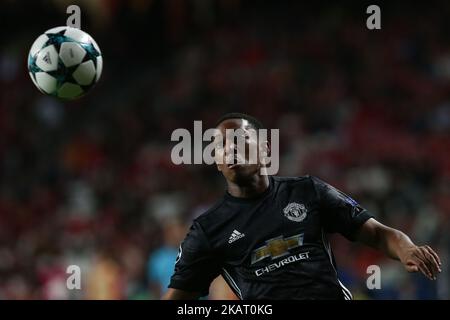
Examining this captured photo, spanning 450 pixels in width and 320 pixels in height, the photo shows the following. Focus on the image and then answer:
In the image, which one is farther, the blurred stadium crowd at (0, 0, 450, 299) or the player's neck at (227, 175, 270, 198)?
the blurred stadium crowd at (0, 0, 450, 299)

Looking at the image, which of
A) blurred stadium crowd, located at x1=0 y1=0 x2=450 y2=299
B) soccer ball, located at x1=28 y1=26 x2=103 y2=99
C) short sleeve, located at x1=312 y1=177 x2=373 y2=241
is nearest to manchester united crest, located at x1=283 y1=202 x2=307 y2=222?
short sleeve, located at x1=312 y1=177 x2=373 y2=241

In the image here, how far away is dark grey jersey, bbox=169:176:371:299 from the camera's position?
413cm

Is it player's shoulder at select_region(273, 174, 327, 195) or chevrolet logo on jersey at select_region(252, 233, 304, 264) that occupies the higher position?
player's shoulder at select_region(273, 174, 327, 195)

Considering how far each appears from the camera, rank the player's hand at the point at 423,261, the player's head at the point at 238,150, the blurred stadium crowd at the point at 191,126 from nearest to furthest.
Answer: the player's hand at the point at 423,261
the player's head at the point at 238,150
the blurred stadium crowd at the point at 191,126

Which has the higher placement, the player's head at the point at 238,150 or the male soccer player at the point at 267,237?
the player's head at the point at 238,150

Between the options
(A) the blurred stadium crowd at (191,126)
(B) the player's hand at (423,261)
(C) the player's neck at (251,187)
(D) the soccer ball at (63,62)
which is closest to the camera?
(B) the player's hand at (423,261)

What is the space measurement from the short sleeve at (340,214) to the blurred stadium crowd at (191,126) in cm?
418

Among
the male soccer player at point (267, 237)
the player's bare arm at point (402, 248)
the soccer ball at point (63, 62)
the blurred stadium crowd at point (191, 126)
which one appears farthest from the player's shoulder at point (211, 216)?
the blurred stadium crowd at point (191, 126)

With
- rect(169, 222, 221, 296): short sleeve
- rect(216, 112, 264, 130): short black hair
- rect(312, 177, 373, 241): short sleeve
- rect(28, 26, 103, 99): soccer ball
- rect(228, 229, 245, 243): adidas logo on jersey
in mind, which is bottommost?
rect(169, 222, 221, 296): short sleeve

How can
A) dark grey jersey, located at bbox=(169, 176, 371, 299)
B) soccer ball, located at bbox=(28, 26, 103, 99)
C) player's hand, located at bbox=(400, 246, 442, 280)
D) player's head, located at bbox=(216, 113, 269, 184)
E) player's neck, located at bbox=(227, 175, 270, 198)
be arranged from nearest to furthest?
player's hand, located at bbox=(400, 246, 442, 280)
dark grey jersey, located at bbox=(169, 176, 371, 299)
player's head, located at bbox=(216, 113, 269, 184)
player's neck, located at bbox=(227, 175, 270, 198)
soccer ball, located at bbox=(28, 26, 103, 99)

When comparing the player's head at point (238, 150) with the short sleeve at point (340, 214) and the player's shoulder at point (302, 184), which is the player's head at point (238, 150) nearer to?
the player's shoulder at point (302, 184)

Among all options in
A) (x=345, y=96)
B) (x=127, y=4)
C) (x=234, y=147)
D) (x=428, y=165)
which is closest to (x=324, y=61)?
(x=345, y=96)

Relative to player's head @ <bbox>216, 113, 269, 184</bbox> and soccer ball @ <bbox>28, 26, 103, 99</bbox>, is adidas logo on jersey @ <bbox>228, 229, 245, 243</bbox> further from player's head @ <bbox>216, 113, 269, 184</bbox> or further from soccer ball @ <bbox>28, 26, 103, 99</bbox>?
soccer ball @ <bbox>28, 26, 103, 99</bbox>

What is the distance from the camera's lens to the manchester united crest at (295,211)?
14.0 feet
